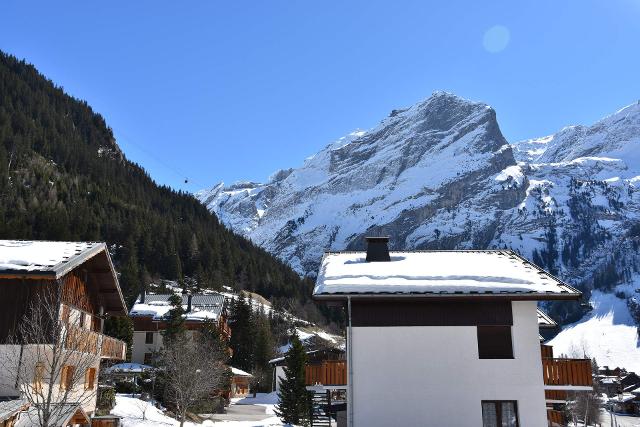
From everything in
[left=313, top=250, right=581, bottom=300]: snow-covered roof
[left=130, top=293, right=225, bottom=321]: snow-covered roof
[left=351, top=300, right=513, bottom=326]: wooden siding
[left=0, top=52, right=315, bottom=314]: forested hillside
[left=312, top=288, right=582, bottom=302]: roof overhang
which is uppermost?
[left=0, top=52, right=315, bottom=314]: forested hillside

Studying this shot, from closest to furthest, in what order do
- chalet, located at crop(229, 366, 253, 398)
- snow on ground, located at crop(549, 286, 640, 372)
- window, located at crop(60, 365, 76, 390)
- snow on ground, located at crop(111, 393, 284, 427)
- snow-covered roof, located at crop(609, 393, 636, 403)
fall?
1. window, located at crop(60, 365, 76, 390)
2. snow on ground, located at crop(111, 393, 284, 427)
3. chalet, located at crop(229, 366, 253, 398)
4. snow-covered roof, located at crop(609, 393, 636, 403)
5. snow on ground, located at crop(549, 286, 640, 372)

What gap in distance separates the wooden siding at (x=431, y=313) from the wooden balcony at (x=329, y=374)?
165 centimetres

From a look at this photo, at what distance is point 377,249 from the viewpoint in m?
23.3

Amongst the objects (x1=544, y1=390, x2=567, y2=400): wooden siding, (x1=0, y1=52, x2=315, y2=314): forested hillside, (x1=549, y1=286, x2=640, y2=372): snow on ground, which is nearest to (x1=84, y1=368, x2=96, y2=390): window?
(x1=544, y1=390, x2=567, y2=400): wooden siding

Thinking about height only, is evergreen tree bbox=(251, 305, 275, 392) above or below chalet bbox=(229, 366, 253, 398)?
above

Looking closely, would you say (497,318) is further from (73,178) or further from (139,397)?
(73,178)

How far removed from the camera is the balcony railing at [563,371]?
761 inches

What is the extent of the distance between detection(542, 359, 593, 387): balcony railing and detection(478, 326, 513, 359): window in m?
2.06

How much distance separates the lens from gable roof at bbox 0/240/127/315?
19484 mm

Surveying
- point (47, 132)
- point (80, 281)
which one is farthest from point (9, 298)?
point (47, 132)

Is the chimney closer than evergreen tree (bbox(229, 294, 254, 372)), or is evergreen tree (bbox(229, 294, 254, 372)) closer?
the chimney

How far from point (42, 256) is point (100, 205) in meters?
95.4

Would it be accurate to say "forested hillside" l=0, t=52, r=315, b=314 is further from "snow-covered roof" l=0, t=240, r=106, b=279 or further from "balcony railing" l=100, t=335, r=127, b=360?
"snow-covered roof" l=0, t=240, r=106, b=279

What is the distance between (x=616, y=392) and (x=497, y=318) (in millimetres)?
98137
